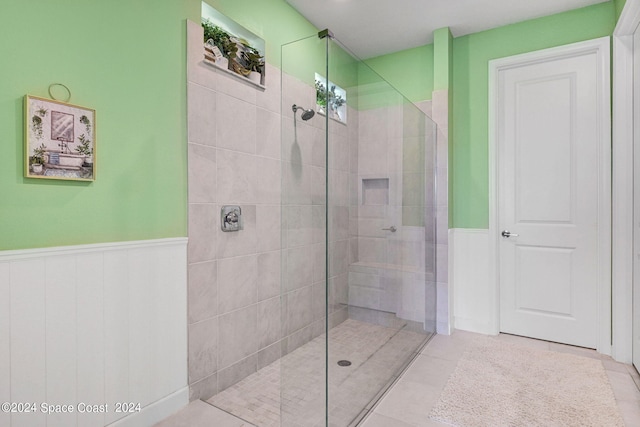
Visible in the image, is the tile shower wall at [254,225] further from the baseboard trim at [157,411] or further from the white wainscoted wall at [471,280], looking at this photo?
the white wainscoted wall at [471,280]

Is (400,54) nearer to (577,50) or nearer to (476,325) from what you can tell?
(577,50)

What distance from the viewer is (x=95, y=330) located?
1.46 metres

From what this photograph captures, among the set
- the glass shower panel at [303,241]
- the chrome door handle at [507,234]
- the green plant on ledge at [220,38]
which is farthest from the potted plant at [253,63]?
the chrome door handle at [507,234]

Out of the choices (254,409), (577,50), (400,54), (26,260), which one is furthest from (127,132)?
(577,50)

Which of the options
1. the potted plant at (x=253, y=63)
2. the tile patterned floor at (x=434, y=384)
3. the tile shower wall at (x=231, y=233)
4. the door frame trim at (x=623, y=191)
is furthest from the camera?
the door frame trim at (x=623, y=191)

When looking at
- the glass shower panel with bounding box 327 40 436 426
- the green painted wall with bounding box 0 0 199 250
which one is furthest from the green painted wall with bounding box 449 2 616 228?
the green painted wall with bounding box 0 0 199 250

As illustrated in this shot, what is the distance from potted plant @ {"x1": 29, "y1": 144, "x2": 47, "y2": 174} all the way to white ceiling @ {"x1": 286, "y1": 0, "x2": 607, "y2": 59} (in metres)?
2.07

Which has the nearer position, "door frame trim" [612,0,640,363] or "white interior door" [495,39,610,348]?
"door frame trim" [612,0,640,363]

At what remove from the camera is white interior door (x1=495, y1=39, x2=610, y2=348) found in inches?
104

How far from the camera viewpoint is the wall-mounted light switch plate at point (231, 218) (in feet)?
6.73

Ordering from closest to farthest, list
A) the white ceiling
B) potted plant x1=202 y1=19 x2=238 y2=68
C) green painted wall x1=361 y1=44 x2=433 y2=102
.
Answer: potted plant x1=202 y1=19 x2=238 y2=68 → the white ceiling → green painted wall x1=361 y1=44 x2=433 y2=102

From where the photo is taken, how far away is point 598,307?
2.61 metres

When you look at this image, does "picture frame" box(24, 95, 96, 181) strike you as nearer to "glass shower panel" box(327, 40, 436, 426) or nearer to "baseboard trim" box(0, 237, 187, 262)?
"baseboard trim" box(0, 237, 187, 262)

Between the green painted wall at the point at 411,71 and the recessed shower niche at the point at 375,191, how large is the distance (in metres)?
1.73
